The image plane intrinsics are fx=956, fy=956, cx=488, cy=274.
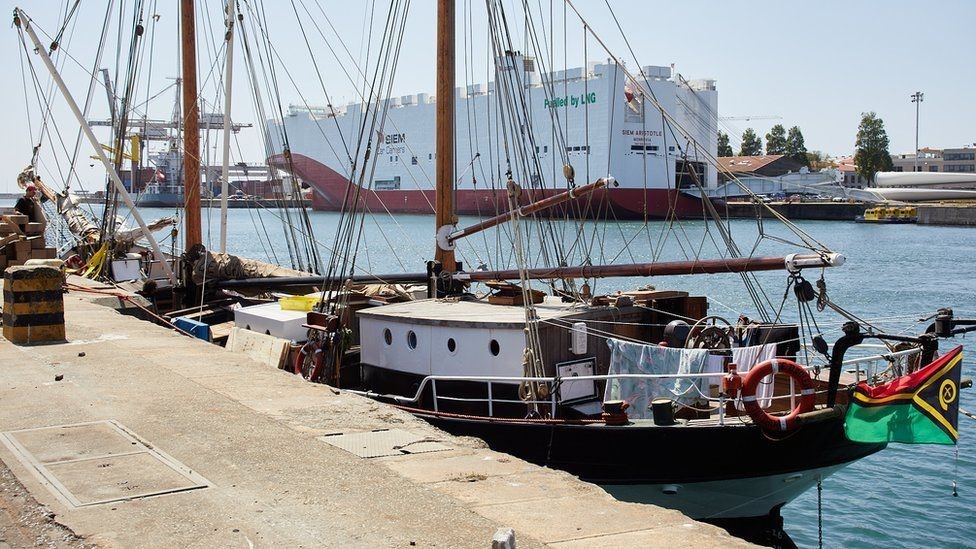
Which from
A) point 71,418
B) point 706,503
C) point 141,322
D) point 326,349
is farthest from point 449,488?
point 141,322

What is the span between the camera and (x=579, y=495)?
7289 mm

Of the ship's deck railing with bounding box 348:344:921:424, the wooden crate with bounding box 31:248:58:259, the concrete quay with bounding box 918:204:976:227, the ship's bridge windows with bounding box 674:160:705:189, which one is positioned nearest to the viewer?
the ship's deck railing with bounding box 348:344:921:424

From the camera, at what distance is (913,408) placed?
11.0 m

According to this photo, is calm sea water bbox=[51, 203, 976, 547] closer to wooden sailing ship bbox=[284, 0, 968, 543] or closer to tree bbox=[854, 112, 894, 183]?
wooden sailing ship bbox=[284, 0, 968, 543]

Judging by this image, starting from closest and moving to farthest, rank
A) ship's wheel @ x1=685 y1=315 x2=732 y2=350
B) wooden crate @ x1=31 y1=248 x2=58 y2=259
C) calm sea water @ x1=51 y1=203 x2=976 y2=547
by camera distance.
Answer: ship's wheel @ x1=685 y1=315 x2=732 y2=350, calm sea water @ x1=51 y1=203 x2=976 y2=547, wooden crate @ x1=31 y1=248 x2=58 y2=259

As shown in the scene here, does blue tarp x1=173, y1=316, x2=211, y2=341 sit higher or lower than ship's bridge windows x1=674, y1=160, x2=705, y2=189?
lower

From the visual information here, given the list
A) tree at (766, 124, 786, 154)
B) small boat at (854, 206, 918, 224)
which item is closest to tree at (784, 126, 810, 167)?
tree at (766, 124, 786, 154)

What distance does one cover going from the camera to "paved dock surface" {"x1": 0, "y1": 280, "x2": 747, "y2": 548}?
6.12 meters

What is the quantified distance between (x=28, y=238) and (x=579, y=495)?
18.4 m

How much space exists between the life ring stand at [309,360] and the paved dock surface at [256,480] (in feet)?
12.7

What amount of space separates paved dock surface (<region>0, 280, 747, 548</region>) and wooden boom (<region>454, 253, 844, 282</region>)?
523 centimetres

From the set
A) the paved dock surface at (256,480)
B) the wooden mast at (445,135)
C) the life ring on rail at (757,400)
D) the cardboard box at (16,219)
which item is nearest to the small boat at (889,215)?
the wooden mast at (445,135)

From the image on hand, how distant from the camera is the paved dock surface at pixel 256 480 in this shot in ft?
20.1

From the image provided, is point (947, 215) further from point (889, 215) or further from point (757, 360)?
point (757, 360)
